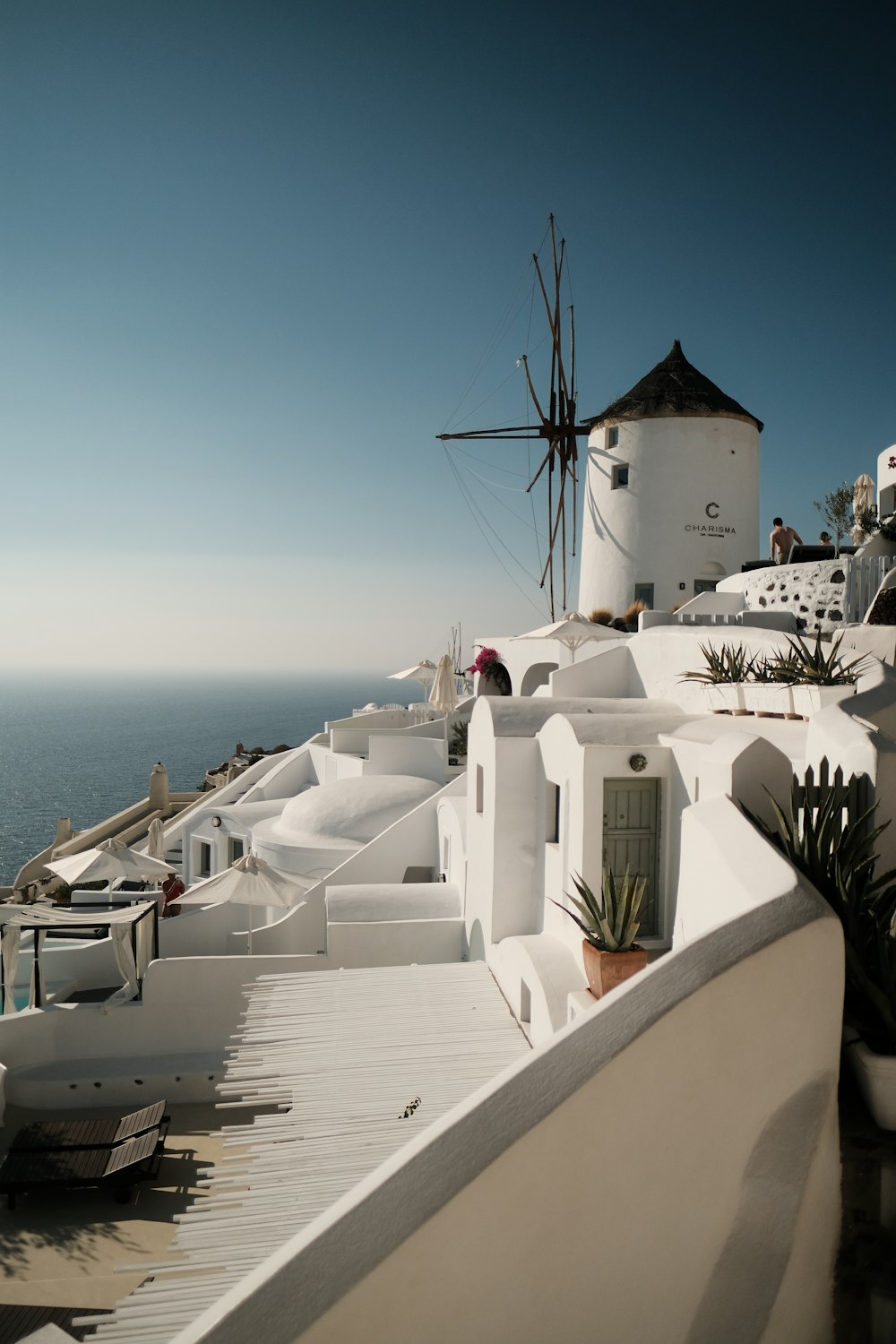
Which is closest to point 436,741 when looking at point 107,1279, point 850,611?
point 850,611

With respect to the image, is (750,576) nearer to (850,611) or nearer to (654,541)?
(850,611)

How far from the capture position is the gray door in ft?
26.4

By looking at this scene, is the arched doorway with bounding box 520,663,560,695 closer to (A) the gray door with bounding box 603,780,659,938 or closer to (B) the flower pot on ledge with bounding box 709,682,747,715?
(B) the flower pot on ledge with bounding box 709,682,747,715

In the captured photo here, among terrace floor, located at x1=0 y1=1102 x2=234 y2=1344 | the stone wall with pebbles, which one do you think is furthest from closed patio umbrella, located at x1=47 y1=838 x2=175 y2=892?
the stone wall with pebbles

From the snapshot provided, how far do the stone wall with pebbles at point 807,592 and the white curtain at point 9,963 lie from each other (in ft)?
43.8

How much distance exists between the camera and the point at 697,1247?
122 inches

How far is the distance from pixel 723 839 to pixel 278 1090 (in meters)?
4.38

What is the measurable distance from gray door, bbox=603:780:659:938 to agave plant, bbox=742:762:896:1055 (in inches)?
99.8

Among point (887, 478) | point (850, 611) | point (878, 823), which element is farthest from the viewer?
point (887, 478)

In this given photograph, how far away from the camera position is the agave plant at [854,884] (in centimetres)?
391

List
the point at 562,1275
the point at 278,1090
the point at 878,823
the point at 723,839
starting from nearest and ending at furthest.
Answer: the point at 562,1275, the point at 723,839, the point at 878,823, the point at 278,1090

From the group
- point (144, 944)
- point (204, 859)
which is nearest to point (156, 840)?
point (204, 859)

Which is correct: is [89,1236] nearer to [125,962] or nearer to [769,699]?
[125,962]

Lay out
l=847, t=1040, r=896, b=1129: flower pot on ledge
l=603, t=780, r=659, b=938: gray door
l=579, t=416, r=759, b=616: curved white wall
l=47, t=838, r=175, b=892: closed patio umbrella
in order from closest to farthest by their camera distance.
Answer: l=847, t=1040, r=896, b=1129: flower pot on ledge, l=603, t=780, r=659, b=938: gray door, l=47, t=838, r=175, b=892: closed patio umbrella, l=579, t=416, r=759, b=616: curved white wall
